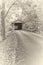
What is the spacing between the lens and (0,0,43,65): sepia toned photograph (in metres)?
1.00

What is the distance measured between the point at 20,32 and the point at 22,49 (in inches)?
6.1

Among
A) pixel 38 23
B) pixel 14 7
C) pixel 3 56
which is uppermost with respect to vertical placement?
pixel 14 7

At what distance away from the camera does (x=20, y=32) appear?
1008mm

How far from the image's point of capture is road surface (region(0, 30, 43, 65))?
99 centimetres

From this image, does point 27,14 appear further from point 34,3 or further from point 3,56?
point 3,56

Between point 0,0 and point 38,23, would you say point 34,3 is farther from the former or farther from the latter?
point 0,0

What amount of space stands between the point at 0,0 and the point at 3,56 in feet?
1.59

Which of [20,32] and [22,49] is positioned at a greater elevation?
[20,32]

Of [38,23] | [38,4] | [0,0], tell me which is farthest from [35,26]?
[0,0]

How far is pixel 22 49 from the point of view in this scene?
1.03m

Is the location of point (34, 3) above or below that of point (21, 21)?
above

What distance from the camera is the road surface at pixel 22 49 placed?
99 cm

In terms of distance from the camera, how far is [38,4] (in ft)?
3.45

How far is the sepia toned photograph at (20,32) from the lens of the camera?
1.00 metres
